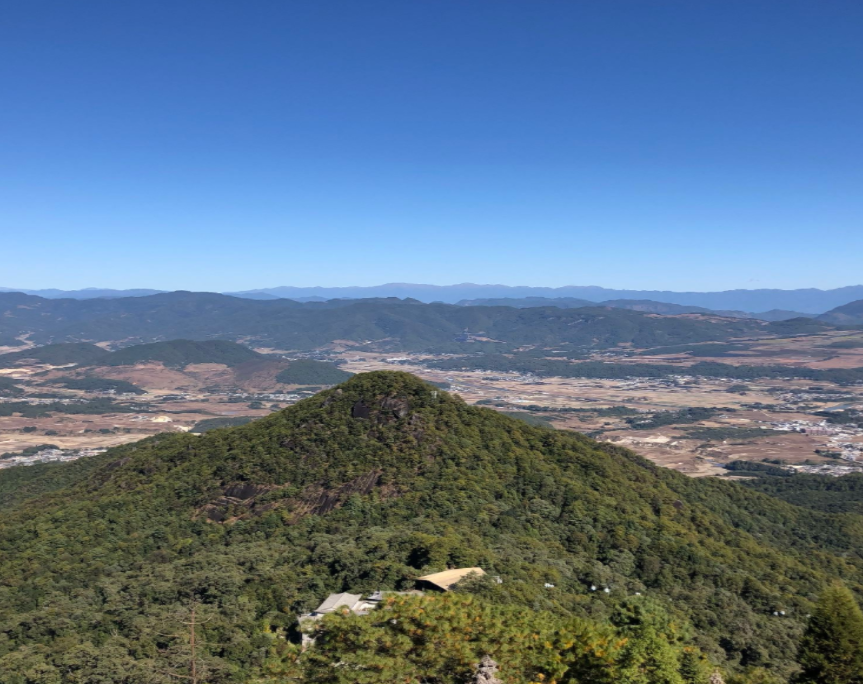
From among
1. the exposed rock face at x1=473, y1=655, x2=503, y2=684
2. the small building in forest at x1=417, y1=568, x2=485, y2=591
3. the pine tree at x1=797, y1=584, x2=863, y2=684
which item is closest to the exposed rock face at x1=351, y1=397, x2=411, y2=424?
the small building in forest at x1=417, y1=568, x2=485, y2=591

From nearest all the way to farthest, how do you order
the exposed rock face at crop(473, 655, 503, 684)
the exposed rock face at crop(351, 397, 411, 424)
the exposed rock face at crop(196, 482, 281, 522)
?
the exposed rock face at crop(473, 655, 503, 684), the exposed rock face at crop(196, 482, 281, 522), the exposed rock face at crop(351, 397, 411, 424)

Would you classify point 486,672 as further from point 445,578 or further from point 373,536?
point 373,536

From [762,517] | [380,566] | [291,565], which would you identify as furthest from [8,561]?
[762,517]

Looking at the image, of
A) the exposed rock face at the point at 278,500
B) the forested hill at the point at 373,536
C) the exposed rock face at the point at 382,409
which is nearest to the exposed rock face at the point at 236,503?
the exposed rock face at the point at 278,500

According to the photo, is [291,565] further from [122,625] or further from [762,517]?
[762,517]

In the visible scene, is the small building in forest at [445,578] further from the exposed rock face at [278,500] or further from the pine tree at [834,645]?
the exposed rock face at [278,500]

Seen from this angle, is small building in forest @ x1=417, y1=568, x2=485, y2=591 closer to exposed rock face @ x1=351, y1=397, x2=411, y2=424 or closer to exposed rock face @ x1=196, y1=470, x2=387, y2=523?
exposed rock face @ x1=196, y1=470, x2=387, y2=523
